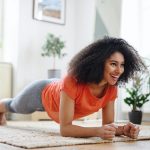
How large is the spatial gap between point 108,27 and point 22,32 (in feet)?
3.57

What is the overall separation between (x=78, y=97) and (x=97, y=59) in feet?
0.73

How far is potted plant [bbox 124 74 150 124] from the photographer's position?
3695mm

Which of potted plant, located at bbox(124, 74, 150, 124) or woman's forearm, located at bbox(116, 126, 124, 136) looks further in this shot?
potted plant, located at bbox(124, 74, 150, 124)

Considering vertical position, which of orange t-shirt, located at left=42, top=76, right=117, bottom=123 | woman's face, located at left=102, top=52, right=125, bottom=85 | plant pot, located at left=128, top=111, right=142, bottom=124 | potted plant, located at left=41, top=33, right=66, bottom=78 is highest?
potted plant, located at left=41, top=33, right=66, bottom=78

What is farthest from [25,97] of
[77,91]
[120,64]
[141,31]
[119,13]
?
[119,13]

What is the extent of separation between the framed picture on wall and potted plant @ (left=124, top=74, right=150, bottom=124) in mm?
1348

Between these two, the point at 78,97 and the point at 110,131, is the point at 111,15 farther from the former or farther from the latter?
the point at 110,131

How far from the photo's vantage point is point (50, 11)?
14.4ft

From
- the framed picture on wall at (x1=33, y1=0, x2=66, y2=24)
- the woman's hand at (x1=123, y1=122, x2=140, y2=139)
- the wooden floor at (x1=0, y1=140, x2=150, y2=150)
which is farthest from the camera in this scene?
the framed picture on wall at (x1=33, y1=0, x2=66, y2=24)

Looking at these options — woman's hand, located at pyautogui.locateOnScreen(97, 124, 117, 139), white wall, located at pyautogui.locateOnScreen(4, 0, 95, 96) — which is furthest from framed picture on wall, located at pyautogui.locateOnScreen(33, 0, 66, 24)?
woman's hand, located at pyautogui.locateOnScreen(97, 124, 117, 139)

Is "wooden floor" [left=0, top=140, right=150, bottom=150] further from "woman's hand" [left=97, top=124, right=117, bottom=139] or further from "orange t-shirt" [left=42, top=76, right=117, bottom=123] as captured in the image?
"orange t-shirt" [left=42, top=76, right=117, bottom=123]

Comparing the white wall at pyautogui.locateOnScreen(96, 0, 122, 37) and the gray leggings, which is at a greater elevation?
the white wall at pyautogui.locateOnScreen(96, 0, 122, 37)

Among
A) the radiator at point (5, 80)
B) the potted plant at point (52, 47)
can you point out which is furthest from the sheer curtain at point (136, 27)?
the radiator at point (5, 80)

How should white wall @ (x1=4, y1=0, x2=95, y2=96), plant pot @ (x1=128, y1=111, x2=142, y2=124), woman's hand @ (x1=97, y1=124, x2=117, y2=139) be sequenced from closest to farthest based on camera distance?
woman's hand @ (x1=97, y1=124, x2=117, y2=139) < plant pot @ (x1=128, y1=111, x2=142, y2=124) < white wall @ (x1=4, y1=0, x2=95, y2=96)
